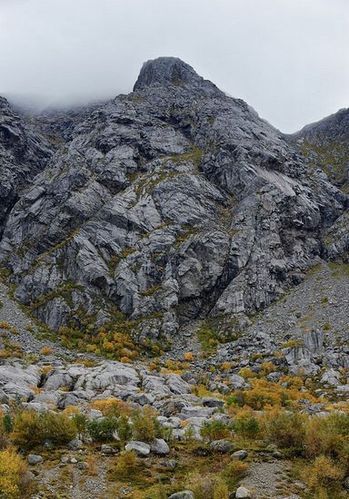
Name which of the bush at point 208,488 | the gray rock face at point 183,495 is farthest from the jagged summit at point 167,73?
the gray rock face at point 183,495

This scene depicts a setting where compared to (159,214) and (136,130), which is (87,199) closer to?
(159,214)

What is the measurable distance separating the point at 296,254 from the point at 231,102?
193 feet

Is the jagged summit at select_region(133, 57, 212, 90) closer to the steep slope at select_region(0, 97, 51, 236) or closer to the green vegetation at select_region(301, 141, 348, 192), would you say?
the steep slope at select_region(0, 97, 51, 236)

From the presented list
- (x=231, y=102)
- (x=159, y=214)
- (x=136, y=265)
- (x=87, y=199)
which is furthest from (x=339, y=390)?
(x=231, y=102)

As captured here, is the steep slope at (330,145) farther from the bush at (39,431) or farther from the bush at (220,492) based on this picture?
the bush at (220,492)

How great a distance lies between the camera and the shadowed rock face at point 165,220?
73.4m

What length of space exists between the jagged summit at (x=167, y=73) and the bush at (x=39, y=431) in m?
127

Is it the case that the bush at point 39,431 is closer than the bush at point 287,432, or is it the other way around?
the bush at point 39,431

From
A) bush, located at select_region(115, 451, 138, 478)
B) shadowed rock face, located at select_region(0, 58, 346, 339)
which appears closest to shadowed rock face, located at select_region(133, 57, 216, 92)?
shadowed rock face, located at select_region(0, 58, 346, 339)

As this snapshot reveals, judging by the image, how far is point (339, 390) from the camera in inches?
1671

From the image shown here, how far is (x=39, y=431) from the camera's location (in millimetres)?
20250

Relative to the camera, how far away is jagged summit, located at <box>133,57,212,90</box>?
13438 cm

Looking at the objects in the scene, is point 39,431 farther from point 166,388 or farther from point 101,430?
point 166,388

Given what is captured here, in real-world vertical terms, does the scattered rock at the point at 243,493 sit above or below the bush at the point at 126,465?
above
